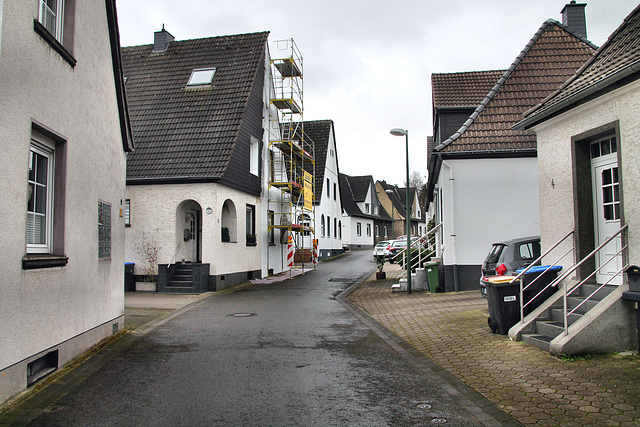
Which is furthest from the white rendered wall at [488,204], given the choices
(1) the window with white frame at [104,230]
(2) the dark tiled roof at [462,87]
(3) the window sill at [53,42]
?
(3) the window sill at [53,42]

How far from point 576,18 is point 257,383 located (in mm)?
18988

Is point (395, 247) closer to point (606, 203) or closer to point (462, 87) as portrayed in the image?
point (462, 87)

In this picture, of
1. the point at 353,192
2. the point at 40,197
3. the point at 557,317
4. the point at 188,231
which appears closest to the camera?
the point at 40,197

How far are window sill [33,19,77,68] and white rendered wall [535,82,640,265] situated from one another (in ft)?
25.6

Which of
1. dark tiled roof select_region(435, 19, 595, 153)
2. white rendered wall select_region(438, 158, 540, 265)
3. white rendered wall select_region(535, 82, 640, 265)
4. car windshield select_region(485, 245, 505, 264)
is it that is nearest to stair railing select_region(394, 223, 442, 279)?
white rendered wall select_region(438, 158, 540, 265)

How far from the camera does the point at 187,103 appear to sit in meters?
21.0

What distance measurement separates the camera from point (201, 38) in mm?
24453

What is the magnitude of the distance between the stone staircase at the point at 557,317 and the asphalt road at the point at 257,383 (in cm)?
208

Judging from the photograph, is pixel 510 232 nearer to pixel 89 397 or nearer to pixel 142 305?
pixel 142 305

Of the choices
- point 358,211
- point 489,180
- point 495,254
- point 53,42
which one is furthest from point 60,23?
point 358,211

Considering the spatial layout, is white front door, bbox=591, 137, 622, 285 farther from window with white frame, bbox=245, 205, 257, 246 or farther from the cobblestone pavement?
window with white frame, bbox=245, 205, 257, 246

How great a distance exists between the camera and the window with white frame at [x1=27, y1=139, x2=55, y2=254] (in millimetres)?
6688

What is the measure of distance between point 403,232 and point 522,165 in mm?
59295

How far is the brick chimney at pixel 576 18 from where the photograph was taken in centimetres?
1950
